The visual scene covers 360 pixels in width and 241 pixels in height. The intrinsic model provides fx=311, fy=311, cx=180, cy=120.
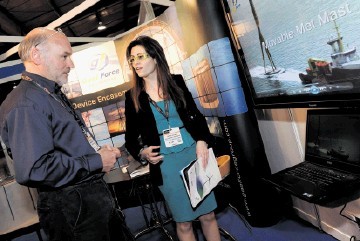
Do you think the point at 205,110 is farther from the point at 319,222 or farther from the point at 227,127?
the point at 319,222

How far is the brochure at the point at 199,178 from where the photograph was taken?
6.14 ft

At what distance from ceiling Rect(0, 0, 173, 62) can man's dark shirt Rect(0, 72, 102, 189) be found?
2830 millimetres

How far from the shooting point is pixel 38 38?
149 cm

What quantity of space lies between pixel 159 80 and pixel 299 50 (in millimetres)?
905

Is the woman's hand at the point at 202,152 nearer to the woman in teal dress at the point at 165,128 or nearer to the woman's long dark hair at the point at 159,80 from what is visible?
the woman in teal dress at the point at 165,128

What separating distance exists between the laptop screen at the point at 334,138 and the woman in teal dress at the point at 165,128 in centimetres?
67

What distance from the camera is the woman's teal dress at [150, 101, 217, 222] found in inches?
80.4

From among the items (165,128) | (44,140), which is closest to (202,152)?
(165,128)

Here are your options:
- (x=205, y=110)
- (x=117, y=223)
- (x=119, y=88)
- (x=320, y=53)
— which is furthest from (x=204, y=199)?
(x=119, y=88)

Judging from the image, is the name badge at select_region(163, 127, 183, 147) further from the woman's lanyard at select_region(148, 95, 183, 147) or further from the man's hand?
the man's hand

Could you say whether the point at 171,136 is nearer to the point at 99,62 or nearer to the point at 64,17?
the point at 64,17

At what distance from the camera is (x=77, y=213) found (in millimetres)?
1426

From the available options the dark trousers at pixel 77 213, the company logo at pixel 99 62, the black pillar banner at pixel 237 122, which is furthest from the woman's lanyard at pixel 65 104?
the company logo at pixel 99 62

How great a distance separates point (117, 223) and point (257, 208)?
1678 millimetres
